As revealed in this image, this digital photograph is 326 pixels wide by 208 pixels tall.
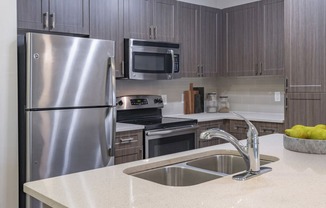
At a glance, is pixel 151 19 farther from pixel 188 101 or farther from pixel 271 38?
pixel 271 38

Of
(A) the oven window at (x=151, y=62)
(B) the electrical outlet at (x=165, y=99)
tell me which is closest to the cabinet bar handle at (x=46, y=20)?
(A) the oven window at (x=151, y=62)

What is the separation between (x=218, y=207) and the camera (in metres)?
1.04

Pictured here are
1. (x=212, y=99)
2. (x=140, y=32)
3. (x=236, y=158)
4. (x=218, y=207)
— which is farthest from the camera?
(x=212, y=99)

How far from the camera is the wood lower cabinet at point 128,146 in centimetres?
304

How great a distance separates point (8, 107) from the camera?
2551mm

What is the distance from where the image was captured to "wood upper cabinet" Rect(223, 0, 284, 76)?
153 inches

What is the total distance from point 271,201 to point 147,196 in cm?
39

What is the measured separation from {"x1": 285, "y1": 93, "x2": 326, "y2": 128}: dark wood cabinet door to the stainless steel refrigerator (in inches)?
71.1

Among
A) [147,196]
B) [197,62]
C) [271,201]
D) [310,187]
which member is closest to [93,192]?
[147,196]

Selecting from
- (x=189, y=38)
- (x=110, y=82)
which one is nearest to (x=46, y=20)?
(x=110, y=82)

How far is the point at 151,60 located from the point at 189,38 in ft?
2.32

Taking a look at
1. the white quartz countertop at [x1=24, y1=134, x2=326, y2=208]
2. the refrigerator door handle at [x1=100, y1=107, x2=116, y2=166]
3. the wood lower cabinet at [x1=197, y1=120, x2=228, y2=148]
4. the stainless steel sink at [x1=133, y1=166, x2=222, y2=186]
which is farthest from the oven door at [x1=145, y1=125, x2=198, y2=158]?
the white quartz countertop at [x1=24, y1=134, x2=326, y2=208]

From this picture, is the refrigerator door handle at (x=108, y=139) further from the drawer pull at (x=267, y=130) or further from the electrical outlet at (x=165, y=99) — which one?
the drawer pull at (x=267, y=130)

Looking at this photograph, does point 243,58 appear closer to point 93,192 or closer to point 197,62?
point 197,62
